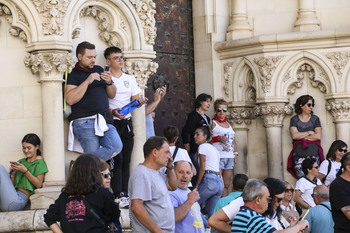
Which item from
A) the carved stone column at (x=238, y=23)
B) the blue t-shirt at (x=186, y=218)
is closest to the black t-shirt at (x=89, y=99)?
the blue t-shirt at (x=186, y=218)

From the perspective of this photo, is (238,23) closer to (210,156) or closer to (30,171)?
(210,156)

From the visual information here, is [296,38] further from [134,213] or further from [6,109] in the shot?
[134,213]

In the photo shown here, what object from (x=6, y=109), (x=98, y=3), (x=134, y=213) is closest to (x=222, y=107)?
(x=98, y=3)

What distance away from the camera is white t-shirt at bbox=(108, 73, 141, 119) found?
13.4 meters

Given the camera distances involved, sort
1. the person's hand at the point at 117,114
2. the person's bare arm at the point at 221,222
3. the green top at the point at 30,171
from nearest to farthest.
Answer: the person's bare arm at the point at 221,222
the green top at the point at 30,171
the person's hand at the point at 117,114

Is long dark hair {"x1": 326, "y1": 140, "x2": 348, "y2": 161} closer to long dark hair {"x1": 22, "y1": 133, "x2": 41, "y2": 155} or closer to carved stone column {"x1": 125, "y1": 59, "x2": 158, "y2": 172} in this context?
carved stone column {"x1": 125, "y1": 59, "x2": 158, "y2": 172}

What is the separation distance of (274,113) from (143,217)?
7.01 meters

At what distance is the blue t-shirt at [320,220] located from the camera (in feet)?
37.8

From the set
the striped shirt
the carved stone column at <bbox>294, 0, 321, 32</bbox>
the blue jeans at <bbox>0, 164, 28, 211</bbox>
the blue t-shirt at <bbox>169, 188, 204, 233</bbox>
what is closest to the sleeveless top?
the carved stone column at <bbox>294, 0, 321, 32</bbox>

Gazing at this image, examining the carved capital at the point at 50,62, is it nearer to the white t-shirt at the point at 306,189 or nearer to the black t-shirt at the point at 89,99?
the black t-shirt at the point at 89,99

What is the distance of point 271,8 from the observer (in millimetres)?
17297

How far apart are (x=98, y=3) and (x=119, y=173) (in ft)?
7.42

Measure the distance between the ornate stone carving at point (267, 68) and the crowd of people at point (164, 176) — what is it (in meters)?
0.58

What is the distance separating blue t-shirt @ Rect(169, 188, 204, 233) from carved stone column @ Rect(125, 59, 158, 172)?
2.82 m
